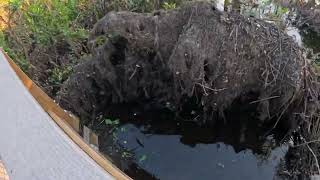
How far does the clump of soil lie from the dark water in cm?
18

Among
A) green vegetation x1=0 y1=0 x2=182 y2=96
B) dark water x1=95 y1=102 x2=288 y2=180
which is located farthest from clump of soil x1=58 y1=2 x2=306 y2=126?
green vegetation x1=0 y1=0 x2=182 y2=96

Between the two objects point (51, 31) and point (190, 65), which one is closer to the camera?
point (190, 65)

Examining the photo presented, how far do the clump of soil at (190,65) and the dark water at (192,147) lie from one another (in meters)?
0.18

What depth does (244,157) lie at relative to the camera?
389cm

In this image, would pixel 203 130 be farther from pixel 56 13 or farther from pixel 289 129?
pixel 56 13

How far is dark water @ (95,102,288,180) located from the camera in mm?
3773

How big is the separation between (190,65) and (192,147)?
860mm

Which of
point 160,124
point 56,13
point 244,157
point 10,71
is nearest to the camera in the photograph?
point 10,71

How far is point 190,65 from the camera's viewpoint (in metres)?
3.73

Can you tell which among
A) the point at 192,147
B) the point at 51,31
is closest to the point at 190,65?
the point at 192,147

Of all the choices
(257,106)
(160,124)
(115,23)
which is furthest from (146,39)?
(257,106)

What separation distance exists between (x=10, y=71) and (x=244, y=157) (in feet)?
7.63

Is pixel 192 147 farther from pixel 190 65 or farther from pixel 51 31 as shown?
pixel 51 31

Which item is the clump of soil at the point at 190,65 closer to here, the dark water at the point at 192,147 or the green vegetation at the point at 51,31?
the dark water at the point at 192,147
